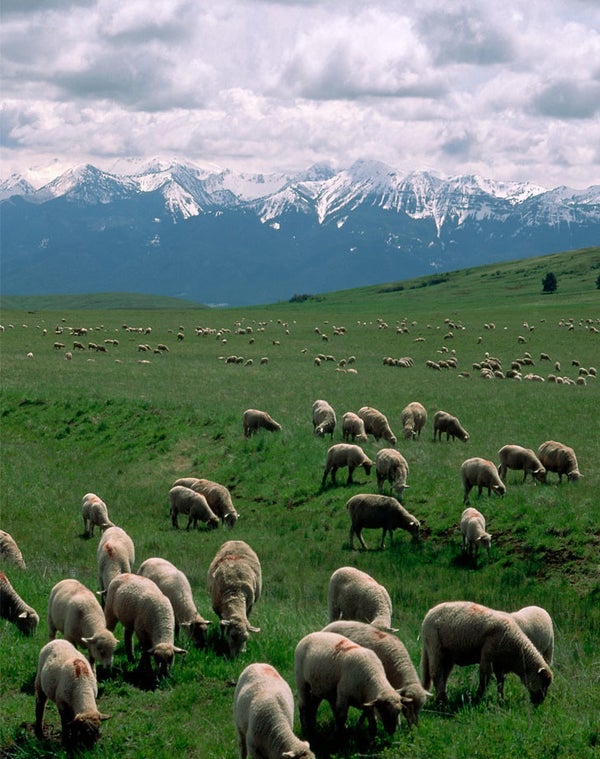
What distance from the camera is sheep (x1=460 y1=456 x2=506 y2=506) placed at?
22172 millimetres

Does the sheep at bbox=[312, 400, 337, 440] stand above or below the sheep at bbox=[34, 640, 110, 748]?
above

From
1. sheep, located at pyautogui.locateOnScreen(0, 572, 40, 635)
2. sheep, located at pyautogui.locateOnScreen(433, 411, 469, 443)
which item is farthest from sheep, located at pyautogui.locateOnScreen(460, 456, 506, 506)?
sheep, located at pyautogui.locateOnScreen(0, 572, 40, 635)

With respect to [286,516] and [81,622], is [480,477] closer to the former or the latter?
[286,516]

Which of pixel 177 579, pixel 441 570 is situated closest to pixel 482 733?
pixel 177 579

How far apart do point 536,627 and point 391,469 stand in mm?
12026

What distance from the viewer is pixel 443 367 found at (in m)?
55.4

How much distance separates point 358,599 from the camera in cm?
1330

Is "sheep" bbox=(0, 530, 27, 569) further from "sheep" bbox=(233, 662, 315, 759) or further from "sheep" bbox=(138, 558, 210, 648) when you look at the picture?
"sheep" bbox=(233, 662, 315, 759)

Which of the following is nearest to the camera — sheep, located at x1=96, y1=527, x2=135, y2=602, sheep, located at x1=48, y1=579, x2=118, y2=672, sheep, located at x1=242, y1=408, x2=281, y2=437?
sheep, located at x1=48, y1=579, x2=118, y2=672

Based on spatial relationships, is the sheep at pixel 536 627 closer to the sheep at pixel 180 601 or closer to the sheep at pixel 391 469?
the sheep at pixel 180 601

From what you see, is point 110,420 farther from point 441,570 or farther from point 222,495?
point 441,570

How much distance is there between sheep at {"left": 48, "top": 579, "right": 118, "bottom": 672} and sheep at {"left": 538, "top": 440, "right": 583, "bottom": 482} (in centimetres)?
1584

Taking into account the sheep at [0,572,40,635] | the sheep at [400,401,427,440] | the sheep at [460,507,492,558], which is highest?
the sheep at [400,401,427,440]

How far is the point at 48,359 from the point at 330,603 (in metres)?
47.4
